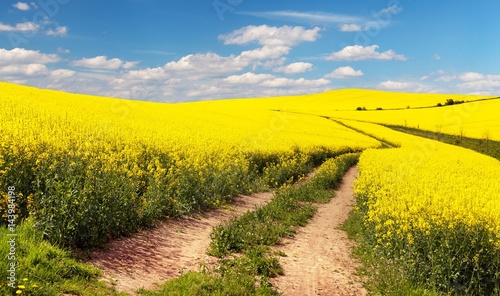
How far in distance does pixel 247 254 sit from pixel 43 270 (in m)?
4.08

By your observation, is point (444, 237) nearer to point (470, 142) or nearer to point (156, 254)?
point (156, 254)

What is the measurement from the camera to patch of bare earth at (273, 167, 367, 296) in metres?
7.40

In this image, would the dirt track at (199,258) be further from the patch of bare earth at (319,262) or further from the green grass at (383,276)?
the green grass at (383,276)

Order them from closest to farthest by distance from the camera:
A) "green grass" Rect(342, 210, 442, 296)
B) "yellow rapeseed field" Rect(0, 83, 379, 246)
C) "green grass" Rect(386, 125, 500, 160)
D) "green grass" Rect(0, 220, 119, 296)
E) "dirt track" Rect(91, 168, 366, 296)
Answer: "green grass" Rect(0, 220, 119, 296) → "green grass" Rect(342, 210, 442, 296) → "dirt track" Rect(91, 168, 366, 296) → "yellow rapeseed field" Rect(0, 83, 379, 246) → "green grass" Rect(386, 125, 500, 160)

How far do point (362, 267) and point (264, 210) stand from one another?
4277mm

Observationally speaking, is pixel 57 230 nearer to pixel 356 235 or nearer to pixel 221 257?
pixel 221 257

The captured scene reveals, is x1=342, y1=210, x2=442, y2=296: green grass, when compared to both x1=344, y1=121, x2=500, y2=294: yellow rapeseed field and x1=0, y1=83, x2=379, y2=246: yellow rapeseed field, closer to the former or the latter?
x1=344, y1=121, x2=500, y2=294: yellow rapeseed field

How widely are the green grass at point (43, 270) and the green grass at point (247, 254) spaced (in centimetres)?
95

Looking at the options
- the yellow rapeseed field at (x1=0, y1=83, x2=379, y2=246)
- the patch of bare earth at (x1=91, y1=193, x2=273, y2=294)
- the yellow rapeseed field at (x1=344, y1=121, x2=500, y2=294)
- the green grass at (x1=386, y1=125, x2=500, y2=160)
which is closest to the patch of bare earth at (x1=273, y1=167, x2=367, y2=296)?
the yellow rapeseed field at (x1=344, y1=121, x2=500, y2=294)

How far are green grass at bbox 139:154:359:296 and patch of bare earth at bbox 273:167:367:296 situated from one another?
0.30 metres

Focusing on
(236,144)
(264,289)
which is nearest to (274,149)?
(236,144)

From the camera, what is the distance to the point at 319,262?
29.1ft

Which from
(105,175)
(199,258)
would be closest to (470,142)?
(199,258)

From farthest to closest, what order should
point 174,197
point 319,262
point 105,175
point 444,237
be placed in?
1. point 174,197
2. point 105,175
3. point 319,262
4. point 444,237
